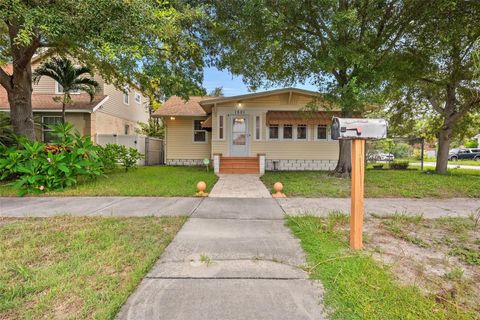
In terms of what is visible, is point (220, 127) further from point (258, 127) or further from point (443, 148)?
point (443, 148)

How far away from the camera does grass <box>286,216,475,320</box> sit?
2148mm

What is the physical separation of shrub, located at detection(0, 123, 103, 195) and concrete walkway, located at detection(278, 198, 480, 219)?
582 centimetres

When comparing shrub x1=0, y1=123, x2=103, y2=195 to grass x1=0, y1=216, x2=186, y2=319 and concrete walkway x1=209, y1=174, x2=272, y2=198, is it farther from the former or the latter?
concrete walkway x1=209, y1=174, x2=272, y2=198

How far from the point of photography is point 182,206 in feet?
19.2

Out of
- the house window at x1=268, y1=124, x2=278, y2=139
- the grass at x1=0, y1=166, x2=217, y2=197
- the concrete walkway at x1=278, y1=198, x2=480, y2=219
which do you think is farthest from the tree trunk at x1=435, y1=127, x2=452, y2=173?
the grass at x1=0, y1=166, x2=217, y2=197

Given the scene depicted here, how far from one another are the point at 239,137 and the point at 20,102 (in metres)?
8.67

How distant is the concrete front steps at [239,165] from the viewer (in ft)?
40.2

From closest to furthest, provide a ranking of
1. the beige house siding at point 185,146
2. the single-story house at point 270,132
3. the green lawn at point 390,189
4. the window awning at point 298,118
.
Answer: the green lawn at point 390,189 → the single-story house at point 270,132 → the window awning at point 298,118 → the beige house siding at point 185,146

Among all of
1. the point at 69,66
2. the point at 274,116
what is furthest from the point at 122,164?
the point at 274,116

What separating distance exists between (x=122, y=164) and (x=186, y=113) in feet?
16.1

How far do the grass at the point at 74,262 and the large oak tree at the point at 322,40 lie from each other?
6662 millimetres

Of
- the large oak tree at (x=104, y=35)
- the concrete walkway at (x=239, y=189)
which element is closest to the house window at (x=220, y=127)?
the large oak tree at (x=104, y=35)

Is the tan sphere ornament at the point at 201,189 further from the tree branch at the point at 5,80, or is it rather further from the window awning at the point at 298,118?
the tree branch at the point at 5,80

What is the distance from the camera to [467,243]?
3.77m
